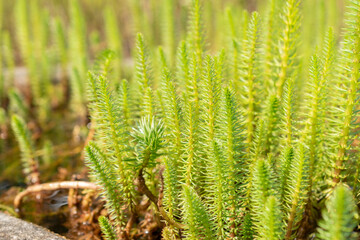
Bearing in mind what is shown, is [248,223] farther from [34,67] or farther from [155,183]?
[34,67]

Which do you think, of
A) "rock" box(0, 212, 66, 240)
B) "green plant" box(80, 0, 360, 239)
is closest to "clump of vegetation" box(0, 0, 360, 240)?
"green plant" box(80, 0, 360, 239)

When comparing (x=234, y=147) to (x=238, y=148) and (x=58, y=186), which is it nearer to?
(x=238, y=148)

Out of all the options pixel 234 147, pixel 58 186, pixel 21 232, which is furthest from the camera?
pixel 58 186

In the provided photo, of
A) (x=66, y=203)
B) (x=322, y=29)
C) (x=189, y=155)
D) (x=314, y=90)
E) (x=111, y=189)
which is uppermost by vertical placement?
(x=322, y=29)

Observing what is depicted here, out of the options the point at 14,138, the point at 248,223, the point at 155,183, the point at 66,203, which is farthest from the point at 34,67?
the point at 248,223

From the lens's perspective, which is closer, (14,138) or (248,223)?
(248,223)

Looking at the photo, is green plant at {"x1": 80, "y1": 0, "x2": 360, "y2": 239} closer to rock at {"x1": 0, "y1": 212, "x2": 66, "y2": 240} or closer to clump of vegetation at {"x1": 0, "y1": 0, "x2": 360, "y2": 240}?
clump of vegetation at {"x1": 0, "y1": 0, "x2": 360, "y2": 240}

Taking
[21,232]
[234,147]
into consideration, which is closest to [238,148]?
[234,147]

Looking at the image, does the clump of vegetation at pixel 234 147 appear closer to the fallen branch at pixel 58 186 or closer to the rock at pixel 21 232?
the fallen branch at pixel 58 186

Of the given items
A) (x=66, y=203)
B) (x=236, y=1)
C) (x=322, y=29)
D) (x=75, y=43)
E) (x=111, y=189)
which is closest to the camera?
(x=111, y=189)
